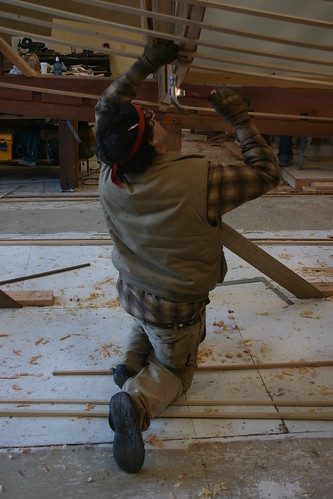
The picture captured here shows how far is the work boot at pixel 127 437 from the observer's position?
174 centimetres

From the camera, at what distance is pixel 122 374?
2.09 meters

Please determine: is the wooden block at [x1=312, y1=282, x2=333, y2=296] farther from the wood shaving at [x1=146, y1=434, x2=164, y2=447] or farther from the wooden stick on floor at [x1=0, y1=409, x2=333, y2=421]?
the wood shaving at [x1=146, y1=434, x2=164, y2=447]

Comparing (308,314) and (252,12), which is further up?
(252,12)

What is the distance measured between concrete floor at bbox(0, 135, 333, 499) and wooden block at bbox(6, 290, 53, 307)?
0.06m

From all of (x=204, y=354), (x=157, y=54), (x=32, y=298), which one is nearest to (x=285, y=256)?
(x=204, y=354)

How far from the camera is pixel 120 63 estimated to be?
9.20m

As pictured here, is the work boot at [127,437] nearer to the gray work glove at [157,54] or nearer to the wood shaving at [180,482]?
the wood shaving at [180,482]

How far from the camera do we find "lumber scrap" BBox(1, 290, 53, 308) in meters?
2.93

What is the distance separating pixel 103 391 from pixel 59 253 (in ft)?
5.52

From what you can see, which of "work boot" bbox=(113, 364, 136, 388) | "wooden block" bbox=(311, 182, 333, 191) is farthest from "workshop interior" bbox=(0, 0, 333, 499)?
"wooden block" bbox=(311, 182, 333, 191)

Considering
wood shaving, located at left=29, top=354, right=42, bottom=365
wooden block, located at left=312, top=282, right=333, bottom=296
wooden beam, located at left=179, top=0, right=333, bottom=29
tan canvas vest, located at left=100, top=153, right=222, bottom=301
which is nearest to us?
wooden beam, located at left=179, top=0, right=333, bottom=29

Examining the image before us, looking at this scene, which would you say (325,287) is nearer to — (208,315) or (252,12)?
(208,315)

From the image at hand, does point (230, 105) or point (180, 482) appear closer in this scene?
point (180, 482)

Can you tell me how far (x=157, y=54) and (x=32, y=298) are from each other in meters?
1.63
